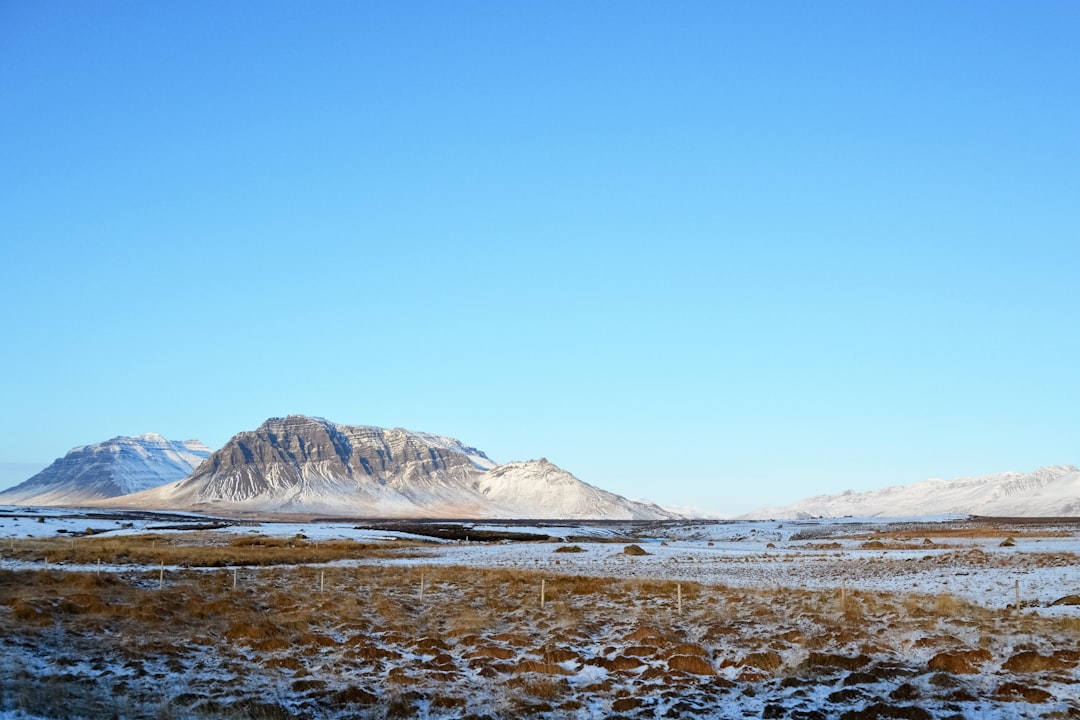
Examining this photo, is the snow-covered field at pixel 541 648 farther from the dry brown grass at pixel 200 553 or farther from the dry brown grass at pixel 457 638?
the dry brown grass at pixel 200 553

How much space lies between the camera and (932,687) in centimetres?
1986

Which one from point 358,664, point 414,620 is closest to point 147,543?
point 414,620

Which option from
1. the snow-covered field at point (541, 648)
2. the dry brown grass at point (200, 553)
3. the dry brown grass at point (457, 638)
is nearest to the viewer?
the snow-covered field at point (541, 648)

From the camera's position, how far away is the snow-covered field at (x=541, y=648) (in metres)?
19.0

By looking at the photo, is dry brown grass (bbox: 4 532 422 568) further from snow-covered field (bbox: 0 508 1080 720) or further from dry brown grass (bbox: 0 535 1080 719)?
dry brown grass (bbox: 0 535 1080 719)

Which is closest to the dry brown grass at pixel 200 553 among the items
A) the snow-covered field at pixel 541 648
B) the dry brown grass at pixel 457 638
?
the snow-covered field at pixel 541 648

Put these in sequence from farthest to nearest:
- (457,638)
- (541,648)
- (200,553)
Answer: (200,553) < (457,638) < (541,648)

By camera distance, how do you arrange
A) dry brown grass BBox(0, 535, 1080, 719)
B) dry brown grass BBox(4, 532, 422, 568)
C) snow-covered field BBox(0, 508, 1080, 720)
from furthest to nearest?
dry brown grass BBox(4, 532, 422, 568) → dry brown grass BBox(0, 535, 1080, 719) → snow-covered field BBox(0, 508, 1080, 720)

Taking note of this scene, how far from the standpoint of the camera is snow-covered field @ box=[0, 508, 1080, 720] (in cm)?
1905

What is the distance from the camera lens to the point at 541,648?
2464 centimetres

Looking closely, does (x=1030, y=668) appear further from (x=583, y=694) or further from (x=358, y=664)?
(x=358, y=664)

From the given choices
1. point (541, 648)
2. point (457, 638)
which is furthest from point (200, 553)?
point (541, 648)

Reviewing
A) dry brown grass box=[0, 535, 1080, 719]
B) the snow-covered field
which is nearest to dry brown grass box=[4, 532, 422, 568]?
the snow-covered field

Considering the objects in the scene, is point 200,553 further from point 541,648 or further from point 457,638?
point 541,648
